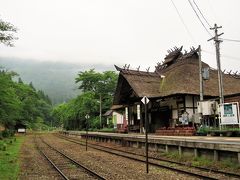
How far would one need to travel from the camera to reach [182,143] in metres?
16.3

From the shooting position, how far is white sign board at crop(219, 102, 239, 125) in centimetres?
1986

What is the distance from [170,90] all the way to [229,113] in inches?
351

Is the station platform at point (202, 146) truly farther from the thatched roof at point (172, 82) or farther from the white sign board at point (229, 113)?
the thatched roof at point (172, 82)

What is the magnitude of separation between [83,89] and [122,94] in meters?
26.4

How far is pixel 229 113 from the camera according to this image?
20297 millimetres

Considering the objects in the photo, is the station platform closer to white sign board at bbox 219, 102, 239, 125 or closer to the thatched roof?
white sign board at bbox 219, 102, 239, 125

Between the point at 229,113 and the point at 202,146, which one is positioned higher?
the point at 229,113

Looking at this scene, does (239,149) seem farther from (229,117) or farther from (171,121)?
(171,121)

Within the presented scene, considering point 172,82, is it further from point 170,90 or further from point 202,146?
point 202,146

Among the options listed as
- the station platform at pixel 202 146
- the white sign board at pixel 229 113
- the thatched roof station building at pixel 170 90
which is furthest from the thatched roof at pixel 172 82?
the station platform at pixel 202 146

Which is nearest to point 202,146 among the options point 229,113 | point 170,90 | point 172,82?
point 229,113

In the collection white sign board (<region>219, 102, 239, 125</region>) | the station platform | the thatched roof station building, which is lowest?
the station platform

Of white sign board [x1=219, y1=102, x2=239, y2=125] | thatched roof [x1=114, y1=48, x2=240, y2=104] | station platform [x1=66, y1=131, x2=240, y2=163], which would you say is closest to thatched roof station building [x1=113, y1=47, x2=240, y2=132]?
thatched roof [x1=114, y1=48, x2=240, y2=104]

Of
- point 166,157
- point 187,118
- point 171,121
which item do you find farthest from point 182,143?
point 171,121
